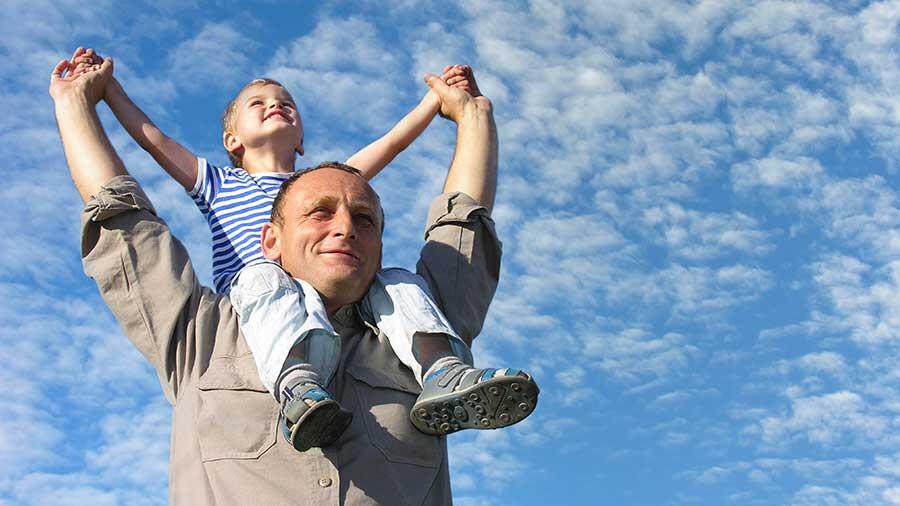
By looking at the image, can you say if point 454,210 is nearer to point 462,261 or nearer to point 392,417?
point 462,261

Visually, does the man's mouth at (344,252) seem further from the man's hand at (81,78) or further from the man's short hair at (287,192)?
the man's hand at (81,78)

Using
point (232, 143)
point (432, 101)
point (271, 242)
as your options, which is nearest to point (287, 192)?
point (271, 242)

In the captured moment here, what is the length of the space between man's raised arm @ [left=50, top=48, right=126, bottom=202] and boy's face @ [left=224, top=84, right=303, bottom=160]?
1179mm

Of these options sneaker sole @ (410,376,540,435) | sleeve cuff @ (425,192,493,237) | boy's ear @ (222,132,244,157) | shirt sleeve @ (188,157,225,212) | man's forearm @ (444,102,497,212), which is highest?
boy's ear @ (222,132,244,157)

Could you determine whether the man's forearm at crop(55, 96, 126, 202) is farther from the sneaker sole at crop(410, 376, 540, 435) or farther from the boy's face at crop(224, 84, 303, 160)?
the sneaker sole at crop(410, 376, 540, 435)

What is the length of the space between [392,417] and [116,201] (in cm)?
156

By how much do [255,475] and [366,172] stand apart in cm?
299

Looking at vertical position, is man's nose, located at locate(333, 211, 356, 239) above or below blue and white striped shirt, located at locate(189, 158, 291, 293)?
below

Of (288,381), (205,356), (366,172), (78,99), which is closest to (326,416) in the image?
(288,381)

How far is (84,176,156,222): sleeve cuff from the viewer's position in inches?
205

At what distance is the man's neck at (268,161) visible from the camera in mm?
7363

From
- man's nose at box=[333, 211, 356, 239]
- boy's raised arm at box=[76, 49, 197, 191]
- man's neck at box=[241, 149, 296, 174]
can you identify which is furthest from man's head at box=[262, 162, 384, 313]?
man's neck at box=[241, 149, 296, 174]

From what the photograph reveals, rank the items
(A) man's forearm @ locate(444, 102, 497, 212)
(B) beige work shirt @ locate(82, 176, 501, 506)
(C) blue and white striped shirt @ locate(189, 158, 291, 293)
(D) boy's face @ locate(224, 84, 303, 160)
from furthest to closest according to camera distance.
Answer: (D) boy's face @ locate(224, 84, 303, 160), (C) blue and white striped shirt @ locate(189, 158, 291, 293), (A) man's forearm @ locate(444, 102, 497, 212), (B) beige work shirt @ locate(82, 176, 501, 506)

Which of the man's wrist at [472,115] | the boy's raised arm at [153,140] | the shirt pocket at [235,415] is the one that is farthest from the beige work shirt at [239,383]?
the boy's raised arm at [153,140]
